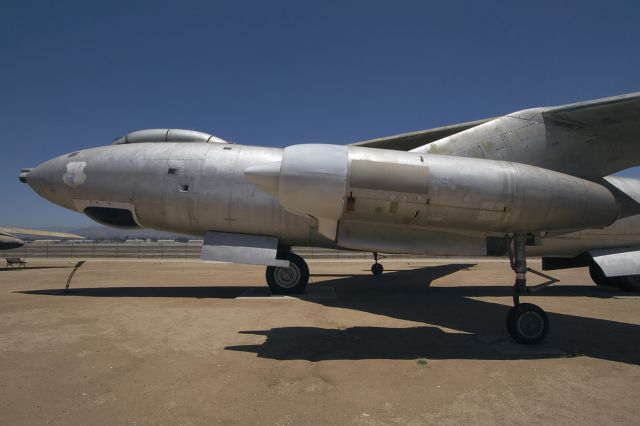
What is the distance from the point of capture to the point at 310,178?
5.48 metres

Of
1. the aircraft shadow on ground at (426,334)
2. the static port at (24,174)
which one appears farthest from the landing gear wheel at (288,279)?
the static port at (24,174)

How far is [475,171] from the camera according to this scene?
5.63 metres

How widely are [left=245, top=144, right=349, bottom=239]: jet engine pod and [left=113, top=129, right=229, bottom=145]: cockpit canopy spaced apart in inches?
287

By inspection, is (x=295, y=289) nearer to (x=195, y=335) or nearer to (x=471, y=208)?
(x=195, y=335)

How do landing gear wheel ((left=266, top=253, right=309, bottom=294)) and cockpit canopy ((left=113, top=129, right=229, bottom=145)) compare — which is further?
cockpit canopy ((left=113, top=129, right=229, bottom=145))

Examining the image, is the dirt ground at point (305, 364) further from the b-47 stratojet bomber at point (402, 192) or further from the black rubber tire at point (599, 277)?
the black rubber tire at point (599, 277)

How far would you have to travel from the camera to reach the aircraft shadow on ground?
543 centimetres

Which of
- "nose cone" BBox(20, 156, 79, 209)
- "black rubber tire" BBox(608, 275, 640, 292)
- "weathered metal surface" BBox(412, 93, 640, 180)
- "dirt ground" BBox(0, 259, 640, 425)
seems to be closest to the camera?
"dirt ground" BBox(0, 259, 640, 425)

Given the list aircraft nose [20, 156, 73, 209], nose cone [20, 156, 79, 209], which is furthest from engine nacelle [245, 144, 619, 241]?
aircraft nose [20, 156, 73, 209]

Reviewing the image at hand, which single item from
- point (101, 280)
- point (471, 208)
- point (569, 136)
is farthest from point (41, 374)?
point (101, 280)

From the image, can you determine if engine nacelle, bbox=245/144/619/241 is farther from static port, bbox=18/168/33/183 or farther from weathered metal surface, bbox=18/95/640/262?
static port, bbox=18/168/33/183

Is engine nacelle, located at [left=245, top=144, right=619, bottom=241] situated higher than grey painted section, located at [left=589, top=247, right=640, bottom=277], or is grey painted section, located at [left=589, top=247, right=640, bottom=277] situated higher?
engine nacelle, located at [left=245, top=144, right=619, bottom=241]

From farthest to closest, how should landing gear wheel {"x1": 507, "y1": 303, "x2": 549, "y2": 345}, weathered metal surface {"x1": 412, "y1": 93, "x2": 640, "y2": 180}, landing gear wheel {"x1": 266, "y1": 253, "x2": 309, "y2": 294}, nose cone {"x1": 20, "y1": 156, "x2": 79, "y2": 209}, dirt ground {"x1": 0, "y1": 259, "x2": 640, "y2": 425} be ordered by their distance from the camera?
nose cone {"x1": 20, "y1": 156, "x2": 79, "y2": 209}
landing gear wheel {"x1": 266, "y1": 253, "x2": 309, "y2": 294}
weathered metal surface {"x1": 412, "y1": 93, "x2": 640, "y2": 180}
landing gear wheel {"x1": 507, "y1": 303, "x2": 549, "y2": 345}
dirt ground {"x1": 0, "y1": 259, "x2": 640, "y2": 425}

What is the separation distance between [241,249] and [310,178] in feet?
17.8
